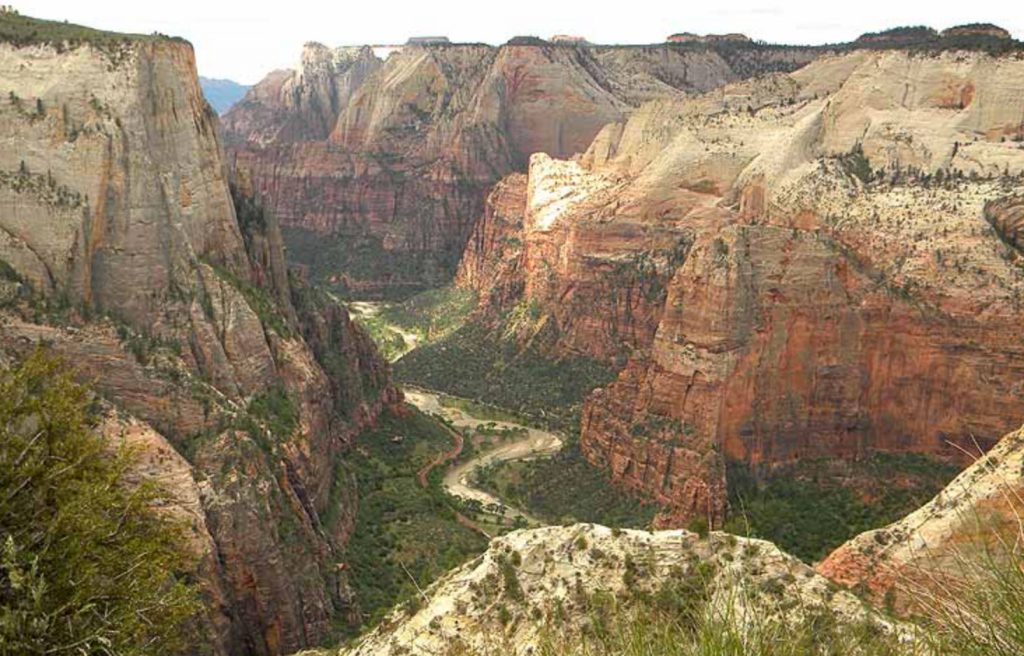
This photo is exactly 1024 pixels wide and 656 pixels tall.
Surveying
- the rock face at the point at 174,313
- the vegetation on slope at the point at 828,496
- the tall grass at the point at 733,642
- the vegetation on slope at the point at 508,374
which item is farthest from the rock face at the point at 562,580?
the vegetation on slope at the point at 508,374

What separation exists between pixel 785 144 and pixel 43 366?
5282cm

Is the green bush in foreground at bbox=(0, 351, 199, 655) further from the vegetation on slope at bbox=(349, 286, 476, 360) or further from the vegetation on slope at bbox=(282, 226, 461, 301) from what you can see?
the vegetation on slope at bbox=(282, 226, 461, 301)

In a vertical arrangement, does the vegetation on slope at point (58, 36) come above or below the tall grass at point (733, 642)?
above

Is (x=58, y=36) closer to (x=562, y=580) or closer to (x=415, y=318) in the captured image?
(x=562, y=580)

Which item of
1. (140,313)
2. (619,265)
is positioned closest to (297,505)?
(140,313)

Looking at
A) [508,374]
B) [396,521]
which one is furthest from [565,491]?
[508,374]

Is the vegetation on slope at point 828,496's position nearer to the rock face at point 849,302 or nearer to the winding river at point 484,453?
the rock face at point 849,302

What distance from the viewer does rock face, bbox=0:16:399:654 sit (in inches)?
1375

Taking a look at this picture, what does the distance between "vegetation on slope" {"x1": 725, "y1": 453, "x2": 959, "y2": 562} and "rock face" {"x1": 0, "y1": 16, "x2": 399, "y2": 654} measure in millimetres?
17027

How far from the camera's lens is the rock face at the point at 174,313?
34.9 m

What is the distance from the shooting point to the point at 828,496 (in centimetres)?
4391

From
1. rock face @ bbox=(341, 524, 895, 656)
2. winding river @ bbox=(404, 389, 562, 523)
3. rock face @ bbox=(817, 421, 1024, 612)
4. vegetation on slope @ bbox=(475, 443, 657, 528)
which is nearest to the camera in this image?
rock face @ bbox=(341, 524, 895, 656)

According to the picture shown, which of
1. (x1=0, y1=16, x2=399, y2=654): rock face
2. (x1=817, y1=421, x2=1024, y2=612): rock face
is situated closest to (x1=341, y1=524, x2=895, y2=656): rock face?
(x1=817, y1=421, x2=1024, y2=612): rock face

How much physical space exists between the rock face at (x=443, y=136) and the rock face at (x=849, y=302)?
2047 inches
